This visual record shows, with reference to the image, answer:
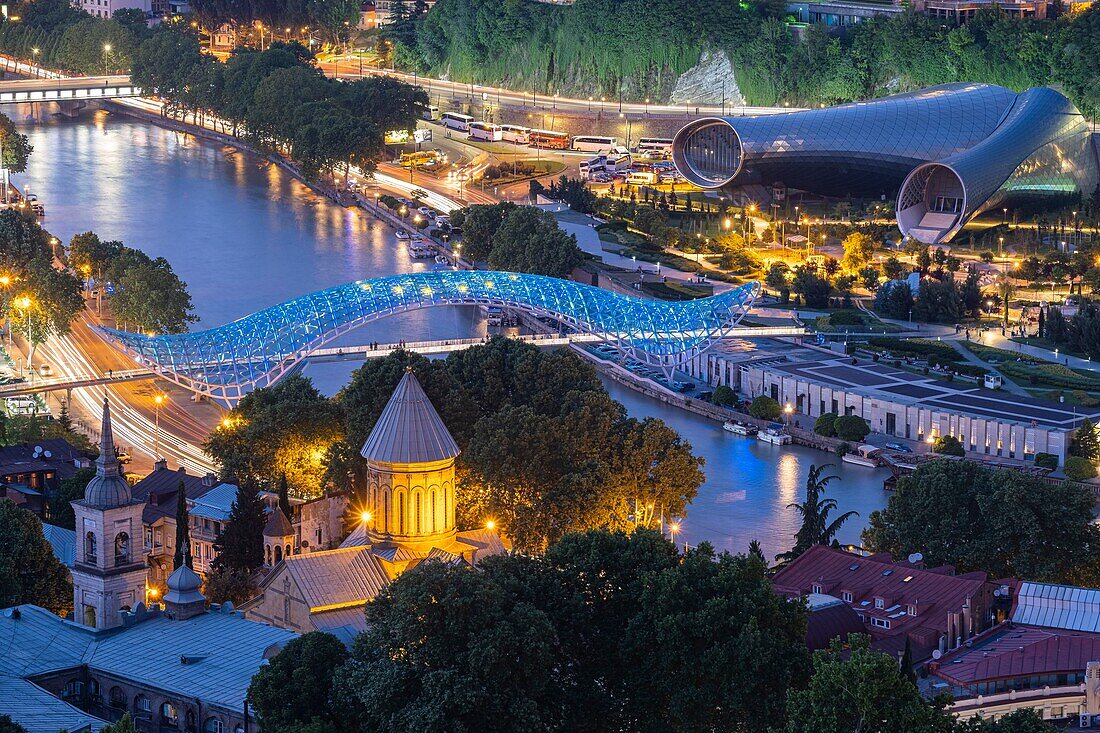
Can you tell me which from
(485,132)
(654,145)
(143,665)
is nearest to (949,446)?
(143,665)

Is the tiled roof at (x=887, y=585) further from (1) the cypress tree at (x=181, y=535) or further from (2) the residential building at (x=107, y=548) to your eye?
(2) the residential building at (x=107, y=548)

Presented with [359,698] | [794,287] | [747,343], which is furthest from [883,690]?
[794,287]

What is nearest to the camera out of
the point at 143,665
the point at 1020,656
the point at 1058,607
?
the point at 143,665

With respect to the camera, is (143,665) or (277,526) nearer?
(143,665)

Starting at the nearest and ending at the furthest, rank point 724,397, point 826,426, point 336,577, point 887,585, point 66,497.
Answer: point 336,577 → point 887,585 → point 66,497 → point 826,426 → point 724,397

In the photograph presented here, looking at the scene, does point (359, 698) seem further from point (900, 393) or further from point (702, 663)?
point (900, 393)

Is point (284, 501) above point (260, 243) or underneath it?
above

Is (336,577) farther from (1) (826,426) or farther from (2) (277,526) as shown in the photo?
(1) (826,426)

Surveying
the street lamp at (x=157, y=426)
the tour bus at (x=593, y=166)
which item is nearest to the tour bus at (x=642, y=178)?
the tour bus at (x=593, y=166)
